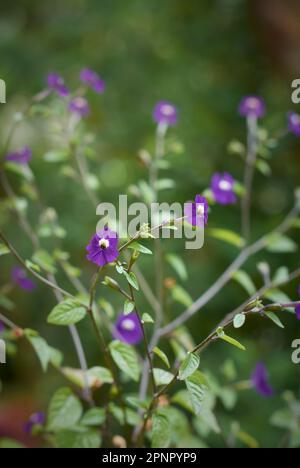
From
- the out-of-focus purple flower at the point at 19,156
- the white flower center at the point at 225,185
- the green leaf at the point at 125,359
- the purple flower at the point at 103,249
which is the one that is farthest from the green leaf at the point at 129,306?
the out-of-focus purple flower at the point at 19,156

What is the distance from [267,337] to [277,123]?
82cm

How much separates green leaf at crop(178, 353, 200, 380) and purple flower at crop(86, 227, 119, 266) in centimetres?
17

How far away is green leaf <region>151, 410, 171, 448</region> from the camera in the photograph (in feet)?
2.52

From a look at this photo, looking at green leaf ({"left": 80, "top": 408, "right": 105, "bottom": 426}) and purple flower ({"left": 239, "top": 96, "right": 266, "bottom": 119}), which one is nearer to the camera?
green leaf ({"left": 80, "top": 408, "right": 105, "bottom": 426})

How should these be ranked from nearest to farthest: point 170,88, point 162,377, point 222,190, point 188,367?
point 188,367, point 162,377, point 222,190, point 170,88

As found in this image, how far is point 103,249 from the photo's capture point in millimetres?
A: 713

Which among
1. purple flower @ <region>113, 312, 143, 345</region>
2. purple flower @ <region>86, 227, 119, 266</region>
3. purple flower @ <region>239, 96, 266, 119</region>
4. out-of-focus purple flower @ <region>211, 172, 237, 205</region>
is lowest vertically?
purple flower @ <region>113, 312, 143, 345</region>

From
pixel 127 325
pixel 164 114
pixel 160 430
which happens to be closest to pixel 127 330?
pixel 127 325

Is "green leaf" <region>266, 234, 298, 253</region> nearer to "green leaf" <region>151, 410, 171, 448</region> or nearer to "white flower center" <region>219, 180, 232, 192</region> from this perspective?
"white flower center" <region>219, 180, 232, 192</region>

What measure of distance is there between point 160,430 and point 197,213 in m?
0.33

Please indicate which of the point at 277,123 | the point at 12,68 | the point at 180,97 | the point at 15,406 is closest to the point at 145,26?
the point at 180,97

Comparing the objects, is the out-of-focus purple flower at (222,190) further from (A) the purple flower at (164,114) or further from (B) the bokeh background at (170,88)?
(B) the bokeh background at (170,88)

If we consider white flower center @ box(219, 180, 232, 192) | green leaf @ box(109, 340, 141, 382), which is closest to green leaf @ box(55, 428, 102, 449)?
green leaf @ box(109, 340, 141, 382)

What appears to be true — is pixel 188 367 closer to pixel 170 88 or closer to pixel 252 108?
pixel 252 108
